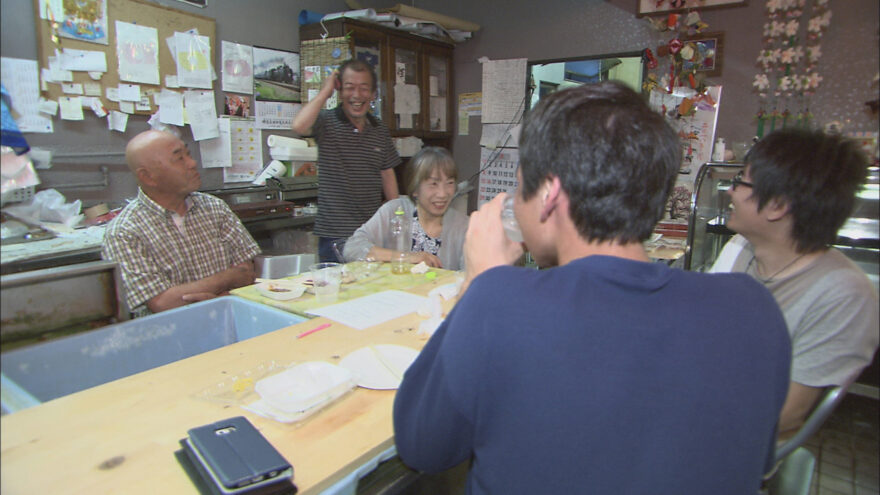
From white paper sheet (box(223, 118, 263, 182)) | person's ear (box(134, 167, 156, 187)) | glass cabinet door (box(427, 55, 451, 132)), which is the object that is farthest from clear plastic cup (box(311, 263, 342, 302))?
glass cabinet door (box(427, 55, 451, 132))

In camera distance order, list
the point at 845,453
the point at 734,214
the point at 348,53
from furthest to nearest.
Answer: the point at 348,53 → the point at 845,453 → the point at 734,214

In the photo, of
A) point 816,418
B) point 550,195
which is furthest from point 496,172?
point 550,195

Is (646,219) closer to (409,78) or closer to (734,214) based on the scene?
(734,214)

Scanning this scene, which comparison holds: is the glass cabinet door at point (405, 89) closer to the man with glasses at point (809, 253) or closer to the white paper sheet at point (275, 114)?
the white paper sheet at point (275, 114)

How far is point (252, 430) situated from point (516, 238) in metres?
0.60

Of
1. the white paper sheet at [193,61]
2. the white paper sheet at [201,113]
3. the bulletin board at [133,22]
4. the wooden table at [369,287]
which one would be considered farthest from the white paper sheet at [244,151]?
the wooden table at [369,287]

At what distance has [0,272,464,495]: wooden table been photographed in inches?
31.1

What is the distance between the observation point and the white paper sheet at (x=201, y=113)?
3.25 metres

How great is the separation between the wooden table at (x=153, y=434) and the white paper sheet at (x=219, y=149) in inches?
97.8

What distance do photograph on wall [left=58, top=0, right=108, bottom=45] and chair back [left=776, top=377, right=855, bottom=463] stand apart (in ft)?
10.1

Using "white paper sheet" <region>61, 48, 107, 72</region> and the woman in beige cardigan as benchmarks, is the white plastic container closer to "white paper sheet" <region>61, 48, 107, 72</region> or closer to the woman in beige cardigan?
the woman in beige cardigan

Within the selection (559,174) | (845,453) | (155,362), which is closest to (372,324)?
(155,362)

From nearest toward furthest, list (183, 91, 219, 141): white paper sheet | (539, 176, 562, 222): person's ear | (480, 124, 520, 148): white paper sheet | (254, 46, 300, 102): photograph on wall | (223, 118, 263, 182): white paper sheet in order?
(539, 176, 562, 222): person's ear, (183, 91, 219, 141): white paper sheet, (223, 118, 263, 182): white paper sheet, (254, 46, 300, 102): photograph on wall, (480, 124, 520, 148): white paper sheet

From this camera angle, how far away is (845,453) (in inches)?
87.4
